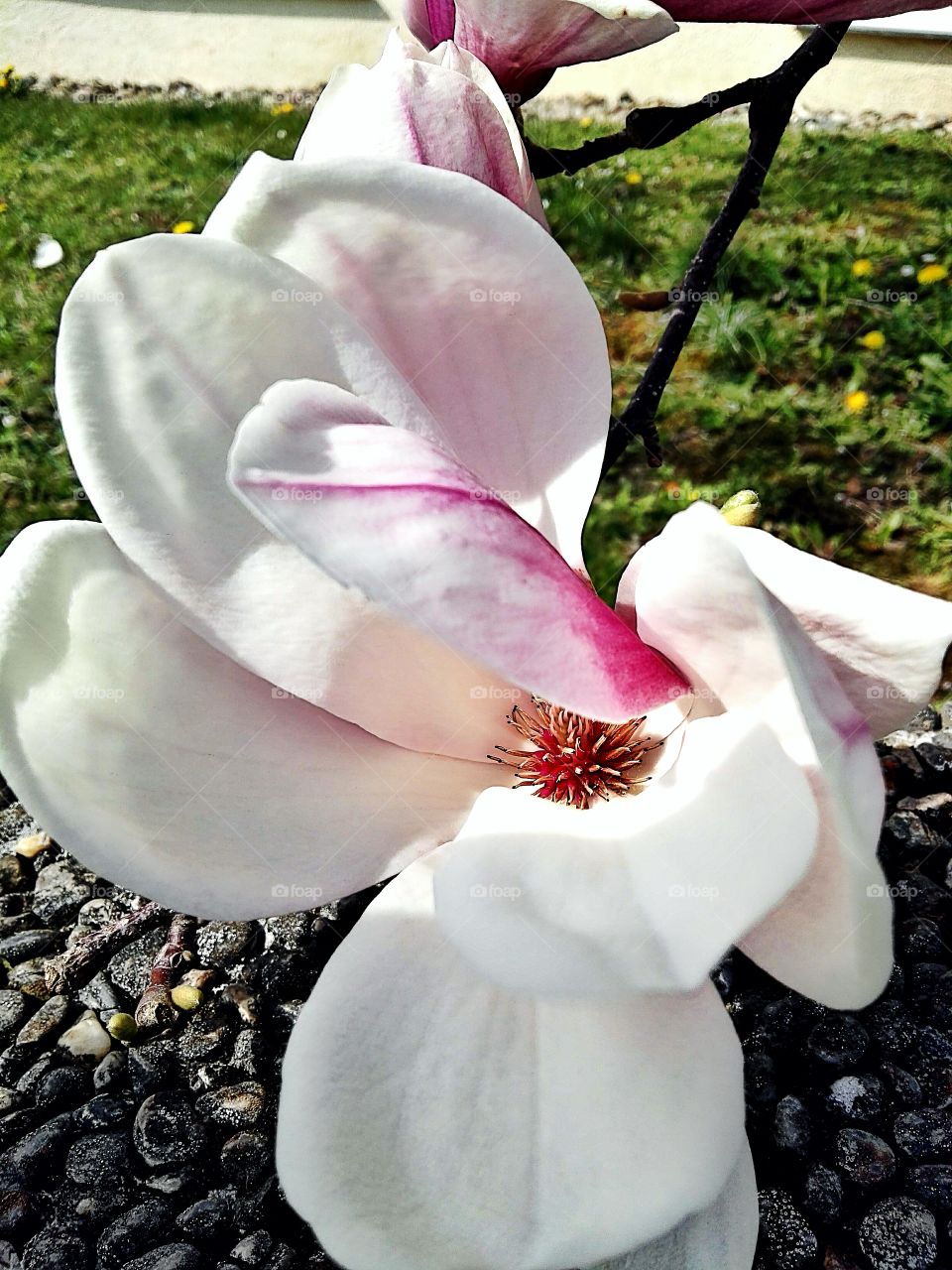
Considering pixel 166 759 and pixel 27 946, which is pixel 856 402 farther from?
pixel 166 759

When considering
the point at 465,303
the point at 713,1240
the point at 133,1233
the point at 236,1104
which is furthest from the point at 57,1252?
the point at 465,303

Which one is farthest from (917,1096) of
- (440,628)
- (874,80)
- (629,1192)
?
(874,80)

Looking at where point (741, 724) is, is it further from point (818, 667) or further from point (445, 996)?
point (445, 996)

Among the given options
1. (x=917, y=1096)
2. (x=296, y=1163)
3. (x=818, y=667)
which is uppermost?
(x=818, y=667)

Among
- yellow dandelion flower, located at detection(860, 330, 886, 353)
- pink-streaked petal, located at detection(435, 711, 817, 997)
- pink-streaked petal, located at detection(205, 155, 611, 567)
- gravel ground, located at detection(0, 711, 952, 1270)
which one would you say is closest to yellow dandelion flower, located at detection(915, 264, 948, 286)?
yellow dandelion flower, located at detection(860, 330, 886, 353)

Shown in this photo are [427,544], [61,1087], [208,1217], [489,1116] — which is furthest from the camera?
[61,1087]

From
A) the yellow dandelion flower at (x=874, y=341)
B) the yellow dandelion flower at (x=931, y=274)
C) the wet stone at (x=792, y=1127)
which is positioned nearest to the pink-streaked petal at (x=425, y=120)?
the wet stone at (x=792, y=1127)
